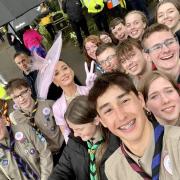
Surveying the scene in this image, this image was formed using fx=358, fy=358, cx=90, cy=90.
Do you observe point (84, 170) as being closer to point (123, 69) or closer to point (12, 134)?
point (12, 134)

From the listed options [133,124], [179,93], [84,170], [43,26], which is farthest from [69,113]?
[43,26]

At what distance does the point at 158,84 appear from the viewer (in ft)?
9.16

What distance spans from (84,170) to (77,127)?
0.41m

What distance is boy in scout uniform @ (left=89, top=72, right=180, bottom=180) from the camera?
2.04 meters

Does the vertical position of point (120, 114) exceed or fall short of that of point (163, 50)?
it exceeds it

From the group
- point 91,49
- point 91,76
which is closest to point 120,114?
point 91,76

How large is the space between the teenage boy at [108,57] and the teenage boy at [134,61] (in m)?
0.31

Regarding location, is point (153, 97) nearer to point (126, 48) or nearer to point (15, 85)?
point (126, 48)

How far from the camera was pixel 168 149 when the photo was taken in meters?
2.02

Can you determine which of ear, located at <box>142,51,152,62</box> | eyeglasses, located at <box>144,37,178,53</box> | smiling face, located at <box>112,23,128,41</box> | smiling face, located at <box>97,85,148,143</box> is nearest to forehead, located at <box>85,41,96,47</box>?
smiling face, located at <box>112,23,128,41</box>

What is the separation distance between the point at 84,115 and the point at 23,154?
1.06 meters

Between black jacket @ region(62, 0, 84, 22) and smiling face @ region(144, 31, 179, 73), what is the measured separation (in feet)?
15.7

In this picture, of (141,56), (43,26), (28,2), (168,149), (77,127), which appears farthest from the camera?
(43,26)

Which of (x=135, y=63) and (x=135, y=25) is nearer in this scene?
(x=135, y=63)
